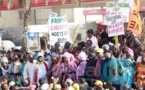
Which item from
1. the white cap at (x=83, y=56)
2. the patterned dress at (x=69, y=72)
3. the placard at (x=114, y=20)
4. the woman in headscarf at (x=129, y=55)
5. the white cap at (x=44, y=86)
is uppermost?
the placard at (x=114, y=20)

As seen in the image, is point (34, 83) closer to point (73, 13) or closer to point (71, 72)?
point (71, 72)

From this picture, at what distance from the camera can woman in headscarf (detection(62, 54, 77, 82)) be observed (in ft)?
32.8

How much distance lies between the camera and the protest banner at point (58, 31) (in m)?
12.4

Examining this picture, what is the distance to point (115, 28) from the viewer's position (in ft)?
35.6

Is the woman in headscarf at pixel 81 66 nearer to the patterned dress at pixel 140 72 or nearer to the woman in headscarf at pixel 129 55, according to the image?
the woman in headscarf at pixel 129 55

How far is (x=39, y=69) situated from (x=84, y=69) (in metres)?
1.30

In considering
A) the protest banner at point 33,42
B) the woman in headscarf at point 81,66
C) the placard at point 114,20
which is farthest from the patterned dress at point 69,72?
the protest banner at point 33,42

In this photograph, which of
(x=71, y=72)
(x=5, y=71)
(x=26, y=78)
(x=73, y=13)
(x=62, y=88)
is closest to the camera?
(x=62, y=88)

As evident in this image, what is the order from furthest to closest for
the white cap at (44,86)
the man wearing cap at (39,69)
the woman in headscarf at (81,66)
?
the man wearing cap at (39,69)
the woman in headscarf at (81,66)
the white cap at (44,86)

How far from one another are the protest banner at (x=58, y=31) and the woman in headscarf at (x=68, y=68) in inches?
88.6

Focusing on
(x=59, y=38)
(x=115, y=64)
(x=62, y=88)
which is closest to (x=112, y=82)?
(x=115, y=64)

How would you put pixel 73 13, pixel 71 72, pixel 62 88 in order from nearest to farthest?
1. pixel 62 88
2. pixel 71 72
3. pixel 73 13

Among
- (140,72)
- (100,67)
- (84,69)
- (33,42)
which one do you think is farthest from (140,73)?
(33,42)

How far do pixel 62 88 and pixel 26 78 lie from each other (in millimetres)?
1784
